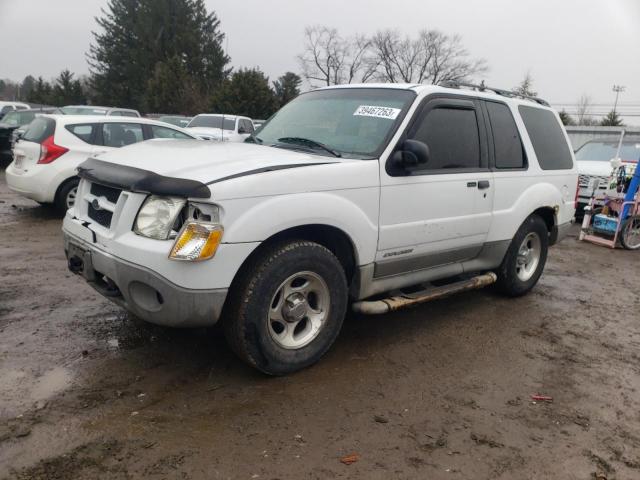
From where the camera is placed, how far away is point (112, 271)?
3.15 metres

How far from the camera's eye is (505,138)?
4844 millimetres

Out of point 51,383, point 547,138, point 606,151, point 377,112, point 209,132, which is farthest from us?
point 209,132

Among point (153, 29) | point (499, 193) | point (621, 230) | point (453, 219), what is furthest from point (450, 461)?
point (153, 29)

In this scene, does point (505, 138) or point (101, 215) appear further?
point (505, 138)

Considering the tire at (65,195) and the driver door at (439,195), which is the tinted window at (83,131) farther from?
the driver door at (439,195)

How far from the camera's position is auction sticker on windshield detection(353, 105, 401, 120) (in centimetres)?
397

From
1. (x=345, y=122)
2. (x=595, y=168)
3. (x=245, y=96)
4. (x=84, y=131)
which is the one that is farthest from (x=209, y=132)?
(x=245, y=96)

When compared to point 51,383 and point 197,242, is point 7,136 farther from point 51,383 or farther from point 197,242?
point 197,242

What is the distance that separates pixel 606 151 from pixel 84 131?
11.0 m

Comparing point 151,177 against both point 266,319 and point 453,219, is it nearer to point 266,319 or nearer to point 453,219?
point 266,319

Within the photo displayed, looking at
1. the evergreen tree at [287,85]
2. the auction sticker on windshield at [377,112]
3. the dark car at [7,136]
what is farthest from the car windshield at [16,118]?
the evergreen tree at [287,85]

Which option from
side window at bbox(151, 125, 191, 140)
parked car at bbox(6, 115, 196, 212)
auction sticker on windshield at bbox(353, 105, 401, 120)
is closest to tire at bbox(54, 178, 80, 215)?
parked car at bbox(6, 115, 196, 212)

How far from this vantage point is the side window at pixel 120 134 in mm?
8305

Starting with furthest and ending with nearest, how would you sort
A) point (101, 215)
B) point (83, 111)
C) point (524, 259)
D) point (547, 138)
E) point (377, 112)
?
point (83, 111)
point (524, 259)
point (547, 138)
point (377, 112)
point (101, 215)
